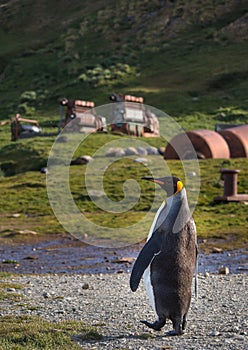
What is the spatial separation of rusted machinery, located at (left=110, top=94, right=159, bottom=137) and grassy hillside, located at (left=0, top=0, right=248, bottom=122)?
5814 millimetres

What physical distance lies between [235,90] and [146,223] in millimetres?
31663

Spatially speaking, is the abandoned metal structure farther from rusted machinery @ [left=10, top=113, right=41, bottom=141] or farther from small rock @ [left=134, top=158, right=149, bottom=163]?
→ rusted machinery @ [left=10, top=113, right=41, bottom=141]

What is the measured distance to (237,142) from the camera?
32.6 m

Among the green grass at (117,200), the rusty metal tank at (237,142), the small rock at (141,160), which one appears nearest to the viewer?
the green grass at (117,200)

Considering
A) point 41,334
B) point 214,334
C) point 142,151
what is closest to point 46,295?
point 41,334

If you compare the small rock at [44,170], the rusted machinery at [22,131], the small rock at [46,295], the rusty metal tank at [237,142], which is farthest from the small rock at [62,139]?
the small rock at [46,295]

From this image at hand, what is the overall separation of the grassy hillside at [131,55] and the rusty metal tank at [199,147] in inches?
541

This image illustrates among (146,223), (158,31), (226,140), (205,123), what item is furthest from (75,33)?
(146,223)

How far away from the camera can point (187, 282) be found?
443 inches

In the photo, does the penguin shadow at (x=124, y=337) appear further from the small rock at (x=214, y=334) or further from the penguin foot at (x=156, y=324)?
the small rock at (x=214, y=334)

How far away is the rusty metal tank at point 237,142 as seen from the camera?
32406 mm

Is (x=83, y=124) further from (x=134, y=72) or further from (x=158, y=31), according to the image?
(x=158, y=31)

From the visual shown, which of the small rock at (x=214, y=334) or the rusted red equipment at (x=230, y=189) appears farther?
the rusted red equipment at (x=230, y=189)

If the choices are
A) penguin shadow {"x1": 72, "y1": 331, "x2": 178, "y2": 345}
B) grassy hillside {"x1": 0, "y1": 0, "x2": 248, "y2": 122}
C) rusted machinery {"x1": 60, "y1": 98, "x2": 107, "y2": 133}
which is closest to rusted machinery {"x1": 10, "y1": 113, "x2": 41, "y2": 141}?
rusted machinery {"x1": 60, "y1": 98, "x2": 107, "y2": 133}
